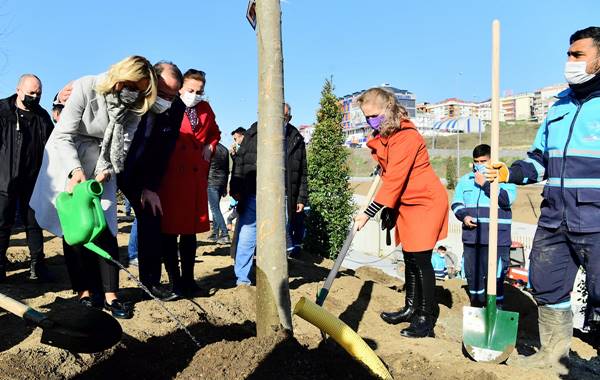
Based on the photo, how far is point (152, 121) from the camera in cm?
371

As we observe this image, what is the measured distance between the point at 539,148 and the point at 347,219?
225 inches

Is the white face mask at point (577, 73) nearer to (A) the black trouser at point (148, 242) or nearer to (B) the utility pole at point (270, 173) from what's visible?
(B) the utility pole at point (270, 173)

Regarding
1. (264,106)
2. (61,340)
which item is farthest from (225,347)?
(264,106)

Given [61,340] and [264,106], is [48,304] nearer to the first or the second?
[61,340]

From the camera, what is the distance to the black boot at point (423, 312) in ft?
12.4

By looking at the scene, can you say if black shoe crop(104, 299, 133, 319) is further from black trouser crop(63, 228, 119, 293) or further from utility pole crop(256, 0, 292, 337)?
utility pole crop(256, 0, 292, 337)

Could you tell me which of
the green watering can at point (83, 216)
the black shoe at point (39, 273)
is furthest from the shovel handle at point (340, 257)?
the black shoe at point (39, 273)

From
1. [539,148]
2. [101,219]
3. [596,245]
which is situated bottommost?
[596,245]

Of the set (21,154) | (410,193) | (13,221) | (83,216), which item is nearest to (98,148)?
(83,216)

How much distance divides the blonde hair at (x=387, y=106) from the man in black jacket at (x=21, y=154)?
2.99 metres

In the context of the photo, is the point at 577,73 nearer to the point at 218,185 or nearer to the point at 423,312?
the point at 423,312

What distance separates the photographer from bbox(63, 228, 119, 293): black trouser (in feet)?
11.0

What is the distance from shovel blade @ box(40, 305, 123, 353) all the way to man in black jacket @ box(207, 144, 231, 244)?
633cm

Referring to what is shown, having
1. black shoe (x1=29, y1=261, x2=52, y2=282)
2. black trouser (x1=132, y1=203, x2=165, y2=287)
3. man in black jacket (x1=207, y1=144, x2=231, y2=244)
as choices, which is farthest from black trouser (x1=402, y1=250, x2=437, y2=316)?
man in black jacket (x1=207, y1=144, x2=231, y2=244)
